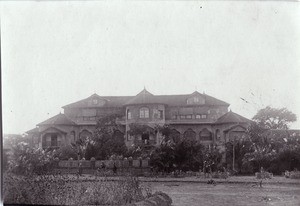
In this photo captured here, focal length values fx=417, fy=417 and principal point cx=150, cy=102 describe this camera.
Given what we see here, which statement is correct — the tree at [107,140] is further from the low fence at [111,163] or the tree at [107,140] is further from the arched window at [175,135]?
the arched window at [175,135]

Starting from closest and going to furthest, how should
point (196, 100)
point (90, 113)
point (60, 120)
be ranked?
point (196, 100) < point (90, 113) < point (60, 120)

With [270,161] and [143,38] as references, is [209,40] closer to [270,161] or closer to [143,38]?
[143,38]

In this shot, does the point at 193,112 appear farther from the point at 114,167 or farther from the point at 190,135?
the point at 114,167

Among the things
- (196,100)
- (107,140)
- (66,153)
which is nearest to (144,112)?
(107,140)

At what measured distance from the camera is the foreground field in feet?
22.1

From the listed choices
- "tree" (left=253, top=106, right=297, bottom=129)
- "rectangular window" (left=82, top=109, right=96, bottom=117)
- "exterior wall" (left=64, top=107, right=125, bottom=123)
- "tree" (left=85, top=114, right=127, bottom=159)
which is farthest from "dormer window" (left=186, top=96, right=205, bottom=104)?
"rectangular window" (left=82, top=109, right=96, bottom=117)

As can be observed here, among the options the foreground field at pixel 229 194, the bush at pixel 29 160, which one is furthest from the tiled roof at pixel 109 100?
the foreground field at pixel 229 194

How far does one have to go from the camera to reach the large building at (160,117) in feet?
23.1

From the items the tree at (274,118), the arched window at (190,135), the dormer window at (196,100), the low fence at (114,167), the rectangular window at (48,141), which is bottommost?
the low fence at (114,167)

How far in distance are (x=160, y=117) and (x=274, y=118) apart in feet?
6.24

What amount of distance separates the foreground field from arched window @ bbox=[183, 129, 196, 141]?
793mm

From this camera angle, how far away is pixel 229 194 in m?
7.05

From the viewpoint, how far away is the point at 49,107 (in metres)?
7.66

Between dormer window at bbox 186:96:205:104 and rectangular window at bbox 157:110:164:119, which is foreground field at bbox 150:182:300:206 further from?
dormer window at bbox 186:96:205:104
